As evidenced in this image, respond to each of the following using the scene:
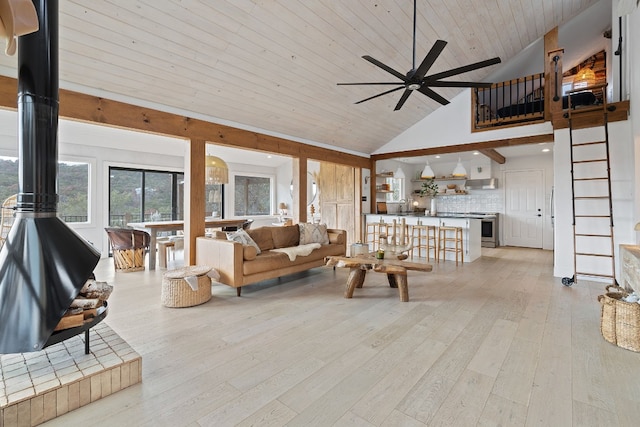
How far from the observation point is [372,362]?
2.25 m

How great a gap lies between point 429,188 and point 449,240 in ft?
10.0

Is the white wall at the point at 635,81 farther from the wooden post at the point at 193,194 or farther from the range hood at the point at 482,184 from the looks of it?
the wooden post at the point at 193,194

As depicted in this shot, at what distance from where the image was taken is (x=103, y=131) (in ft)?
19.9

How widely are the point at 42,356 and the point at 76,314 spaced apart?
397 mm

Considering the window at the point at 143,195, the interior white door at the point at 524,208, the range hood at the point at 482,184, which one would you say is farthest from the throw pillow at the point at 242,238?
the interior white door at the point at 524,208

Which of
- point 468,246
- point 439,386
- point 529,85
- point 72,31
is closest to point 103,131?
point 72,31

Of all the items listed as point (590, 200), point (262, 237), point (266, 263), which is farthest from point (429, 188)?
point (266, 263)

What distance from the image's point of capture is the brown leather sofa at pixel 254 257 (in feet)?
12.5

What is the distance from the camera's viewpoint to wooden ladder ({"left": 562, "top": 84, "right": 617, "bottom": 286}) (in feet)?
14.7

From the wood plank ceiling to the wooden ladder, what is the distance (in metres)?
1.86

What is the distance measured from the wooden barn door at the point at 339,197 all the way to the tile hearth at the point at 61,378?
244 inches

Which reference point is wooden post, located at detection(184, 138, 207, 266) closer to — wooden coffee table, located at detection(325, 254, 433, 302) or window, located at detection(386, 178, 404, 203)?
wooden coffee table, located at detection(325, 254, 433, 302)

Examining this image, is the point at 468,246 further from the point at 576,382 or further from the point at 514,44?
the point at 576,382

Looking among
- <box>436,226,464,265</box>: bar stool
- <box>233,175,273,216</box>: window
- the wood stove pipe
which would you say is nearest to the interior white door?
<box>436,226,464,265</box>: bar stool
